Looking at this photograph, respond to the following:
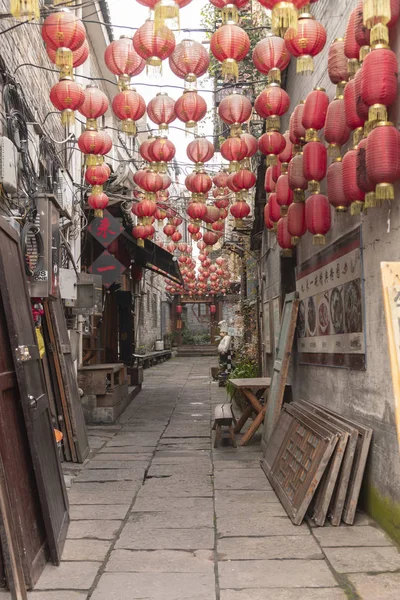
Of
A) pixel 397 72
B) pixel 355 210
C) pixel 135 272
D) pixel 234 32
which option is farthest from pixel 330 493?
pixel 135 272

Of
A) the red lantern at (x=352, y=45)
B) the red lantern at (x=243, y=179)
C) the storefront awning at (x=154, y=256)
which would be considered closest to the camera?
the red lantern at (x=352, y=45)

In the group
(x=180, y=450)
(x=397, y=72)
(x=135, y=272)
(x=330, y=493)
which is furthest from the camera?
(x=135, y=272)

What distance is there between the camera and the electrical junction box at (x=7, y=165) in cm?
616

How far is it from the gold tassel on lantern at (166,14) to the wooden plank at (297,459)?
145 inches

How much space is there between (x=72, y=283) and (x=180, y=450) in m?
3.15

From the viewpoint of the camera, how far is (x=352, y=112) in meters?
4.82

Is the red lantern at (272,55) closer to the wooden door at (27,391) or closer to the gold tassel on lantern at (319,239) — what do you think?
the gold tassel on lantern at (319,239)

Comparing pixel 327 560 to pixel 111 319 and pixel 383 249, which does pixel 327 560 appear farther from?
pixel 111 319

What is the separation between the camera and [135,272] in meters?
19.3

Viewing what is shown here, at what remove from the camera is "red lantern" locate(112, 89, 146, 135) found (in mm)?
7383

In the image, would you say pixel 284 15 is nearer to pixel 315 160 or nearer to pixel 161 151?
pixel 315 160

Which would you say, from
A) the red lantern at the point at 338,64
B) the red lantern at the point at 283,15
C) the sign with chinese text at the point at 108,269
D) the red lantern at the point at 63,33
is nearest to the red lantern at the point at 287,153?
the red lantern at the point at 338,64

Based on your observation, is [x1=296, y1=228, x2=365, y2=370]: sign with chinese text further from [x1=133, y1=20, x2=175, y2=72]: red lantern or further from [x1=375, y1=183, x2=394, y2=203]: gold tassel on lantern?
[x1=133, y1=20, x2=175, y2=72]: red lantern

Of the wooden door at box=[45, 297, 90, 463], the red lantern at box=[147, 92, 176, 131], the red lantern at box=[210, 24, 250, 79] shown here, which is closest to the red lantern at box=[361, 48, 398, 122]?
the red lantern at box=[210, 24, 250, 79]
